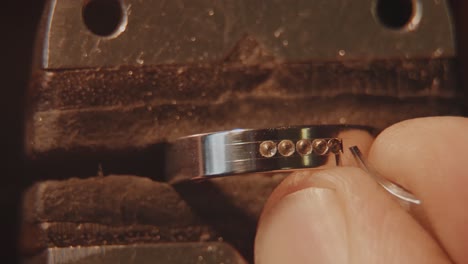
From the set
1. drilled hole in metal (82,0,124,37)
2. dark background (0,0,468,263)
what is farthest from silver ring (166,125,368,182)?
dark background (0,0,468,263)

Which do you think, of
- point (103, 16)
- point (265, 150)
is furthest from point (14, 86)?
point (265, 150)

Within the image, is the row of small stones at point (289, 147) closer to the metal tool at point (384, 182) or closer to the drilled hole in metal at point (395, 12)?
the metal tool at point (384, 182)

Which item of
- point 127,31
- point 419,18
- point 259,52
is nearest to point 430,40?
point 419,18

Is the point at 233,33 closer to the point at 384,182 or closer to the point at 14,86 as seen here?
the point at 384,182

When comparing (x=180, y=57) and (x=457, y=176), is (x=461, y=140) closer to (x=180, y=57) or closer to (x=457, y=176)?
(x=457, y=176)

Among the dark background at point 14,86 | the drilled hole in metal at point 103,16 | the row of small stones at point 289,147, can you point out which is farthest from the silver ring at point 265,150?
the dark background at point 14,86

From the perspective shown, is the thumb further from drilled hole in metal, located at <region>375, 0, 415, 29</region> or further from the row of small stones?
drilled hole in metal, located at <region>375, 0, 415, 29</region>
